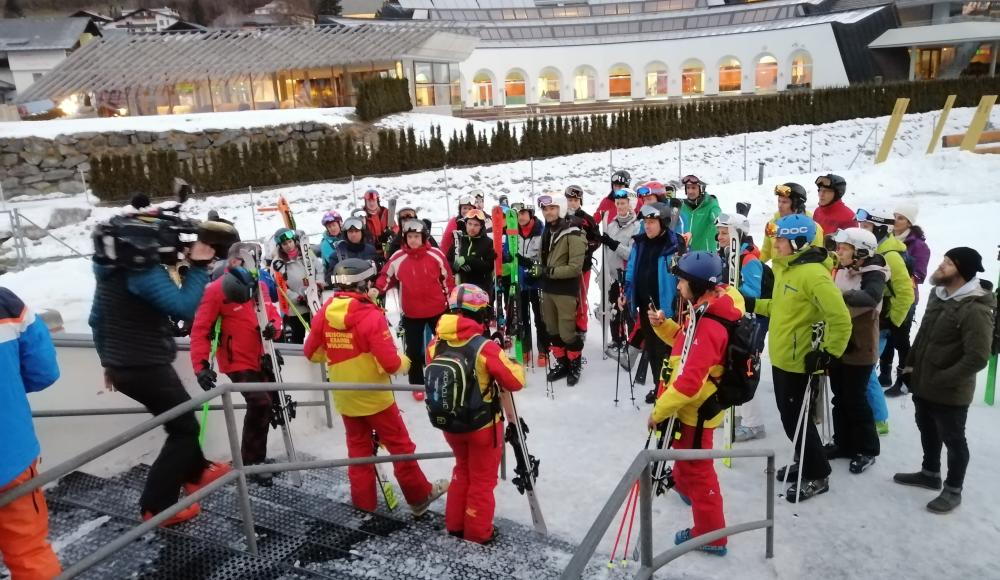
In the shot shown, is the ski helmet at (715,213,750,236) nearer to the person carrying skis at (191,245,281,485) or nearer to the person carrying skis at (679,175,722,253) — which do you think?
the person carrying skis at (679,175,722,253)

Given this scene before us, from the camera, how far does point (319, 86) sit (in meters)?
28.4

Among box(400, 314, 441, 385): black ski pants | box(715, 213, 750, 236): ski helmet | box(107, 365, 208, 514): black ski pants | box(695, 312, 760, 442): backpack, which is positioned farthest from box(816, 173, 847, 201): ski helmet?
box(107, 365, 208, 514): black ski pants

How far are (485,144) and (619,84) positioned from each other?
25.2 meters

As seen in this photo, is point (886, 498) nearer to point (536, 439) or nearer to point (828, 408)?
point (828, 408)

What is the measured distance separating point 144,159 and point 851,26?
37387 mm

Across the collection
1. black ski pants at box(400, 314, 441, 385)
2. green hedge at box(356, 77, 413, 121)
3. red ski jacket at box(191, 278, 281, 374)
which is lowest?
black ski pants at box(400, 314, 441, 385)

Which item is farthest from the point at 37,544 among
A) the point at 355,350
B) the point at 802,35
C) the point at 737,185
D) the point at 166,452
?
the point at 802,35

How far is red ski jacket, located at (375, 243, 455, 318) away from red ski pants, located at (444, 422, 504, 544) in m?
2.67

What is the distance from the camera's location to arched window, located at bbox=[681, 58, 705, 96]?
43.3m

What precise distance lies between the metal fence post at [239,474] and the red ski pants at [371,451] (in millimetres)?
908

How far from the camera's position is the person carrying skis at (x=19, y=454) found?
302 cm

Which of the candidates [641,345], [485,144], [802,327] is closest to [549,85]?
[485,144]

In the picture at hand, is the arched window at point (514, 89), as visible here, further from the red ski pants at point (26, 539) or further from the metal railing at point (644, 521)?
the red ski pants at point (26, 539)

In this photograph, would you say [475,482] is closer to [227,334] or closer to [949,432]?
[227,334]
